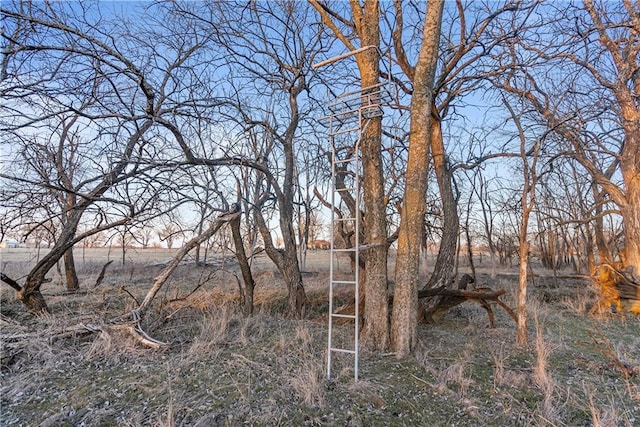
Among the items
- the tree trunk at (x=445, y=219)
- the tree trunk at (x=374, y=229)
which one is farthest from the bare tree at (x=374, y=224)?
the tree trunk at (x=445, y=219)

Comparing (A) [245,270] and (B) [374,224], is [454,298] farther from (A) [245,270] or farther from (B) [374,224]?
(A) [245,270]

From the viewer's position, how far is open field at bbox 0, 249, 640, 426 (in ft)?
9.31

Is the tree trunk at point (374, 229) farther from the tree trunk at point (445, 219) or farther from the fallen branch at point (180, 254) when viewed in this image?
the fallen branch at point (180, 254)

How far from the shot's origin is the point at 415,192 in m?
4.30

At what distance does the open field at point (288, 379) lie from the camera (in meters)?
2.84

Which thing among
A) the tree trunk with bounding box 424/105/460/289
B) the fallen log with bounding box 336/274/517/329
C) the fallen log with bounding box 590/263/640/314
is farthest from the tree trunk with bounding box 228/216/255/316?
the fallen log with bounding box 590/263/640/314

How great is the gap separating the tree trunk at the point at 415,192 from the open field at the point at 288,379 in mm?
557

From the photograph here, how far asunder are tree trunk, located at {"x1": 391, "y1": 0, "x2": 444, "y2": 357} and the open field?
56 centimetres

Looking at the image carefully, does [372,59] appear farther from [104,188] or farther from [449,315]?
[449,315]

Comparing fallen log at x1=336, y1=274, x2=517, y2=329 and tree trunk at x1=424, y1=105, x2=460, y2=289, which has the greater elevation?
tree trunk at x1=424, y1=105, x2=460, y2=289

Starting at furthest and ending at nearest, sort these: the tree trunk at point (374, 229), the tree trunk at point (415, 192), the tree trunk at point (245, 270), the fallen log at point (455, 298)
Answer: the tree trunk at point (245, 270) < the fallen log at point (455, 298) < the tree trunk at point (374, 229) < the tree trunk at point (415, 192)

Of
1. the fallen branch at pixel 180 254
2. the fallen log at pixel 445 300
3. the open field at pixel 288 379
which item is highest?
the fallen branch at pixel 180 254

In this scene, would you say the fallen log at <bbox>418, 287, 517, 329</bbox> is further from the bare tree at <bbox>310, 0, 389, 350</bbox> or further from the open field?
the bare tree at <bbox>310, 0, 389, 350</bbox>

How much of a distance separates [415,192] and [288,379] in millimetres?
2672
